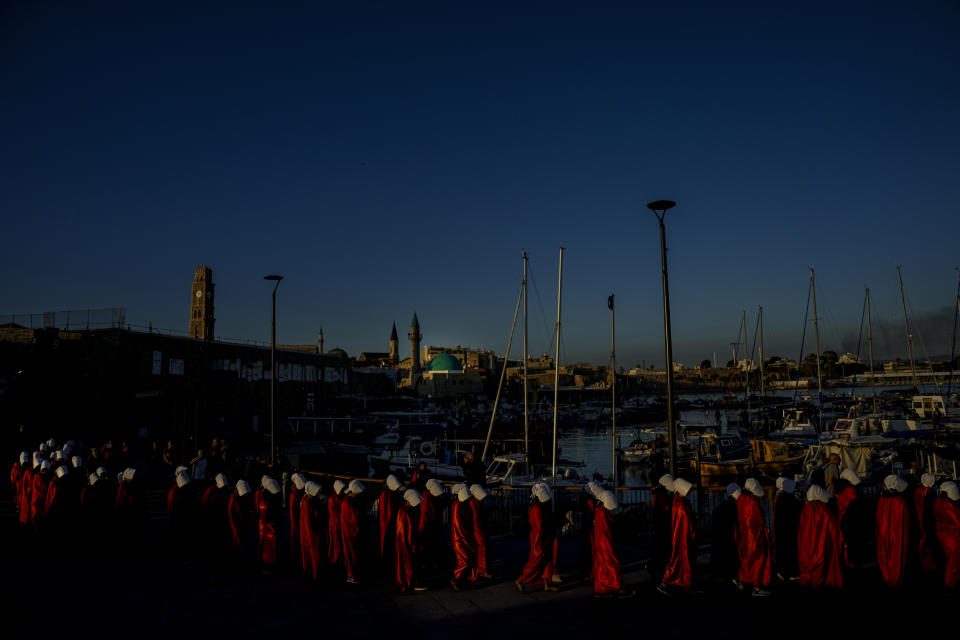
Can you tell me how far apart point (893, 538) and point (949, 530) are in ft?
2.54

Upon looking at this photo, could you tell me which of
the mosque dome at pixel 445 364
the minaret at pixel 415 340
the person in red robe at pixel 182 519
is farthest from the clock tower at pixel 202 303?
the person in red robe at pixel 182 519

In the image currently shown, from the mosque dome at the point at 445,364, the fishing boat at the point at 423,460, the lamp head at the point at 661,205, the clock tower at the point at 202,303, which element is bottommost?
the fishing boat at the point at 423,460

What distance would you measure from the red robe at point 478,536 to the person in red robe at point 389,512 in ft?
4.66

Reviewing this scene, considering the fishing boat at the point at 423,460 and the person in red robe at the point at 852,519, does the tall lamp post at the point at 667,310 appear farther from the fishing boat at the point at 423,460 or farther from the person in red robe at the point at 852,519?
the fishing boat at the point at 423,460

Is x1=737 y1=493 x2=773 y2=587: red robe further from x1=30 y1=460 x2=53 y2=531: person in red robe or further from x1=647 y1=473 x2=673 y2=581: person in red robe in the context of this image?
x1=30 y1=460 x2=53 y2=531: person in red robe

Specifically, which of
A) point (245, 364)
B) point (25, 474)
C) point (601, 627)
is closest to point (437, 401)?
point (245, 364)

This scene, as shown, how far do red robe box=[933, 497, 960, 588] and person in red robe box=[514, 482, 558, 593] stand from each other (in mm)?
5929

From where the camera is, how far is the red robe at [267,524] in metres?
10.7

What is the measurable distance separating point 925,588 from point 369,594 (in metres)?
8.83

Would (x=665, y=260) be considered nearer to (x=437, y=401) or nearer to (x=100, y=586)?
(x=100, y=586)

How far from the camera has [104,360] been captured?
34875mm

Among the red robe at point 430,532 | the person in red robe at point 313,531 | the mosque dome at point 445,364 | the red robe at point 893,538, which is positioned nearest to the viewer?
the red robe at point 893,538

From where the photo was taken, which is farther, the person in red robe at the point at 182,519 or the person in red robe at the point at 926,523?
the person in red robe at the point at 182,519

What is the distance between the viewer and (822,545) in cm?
899
